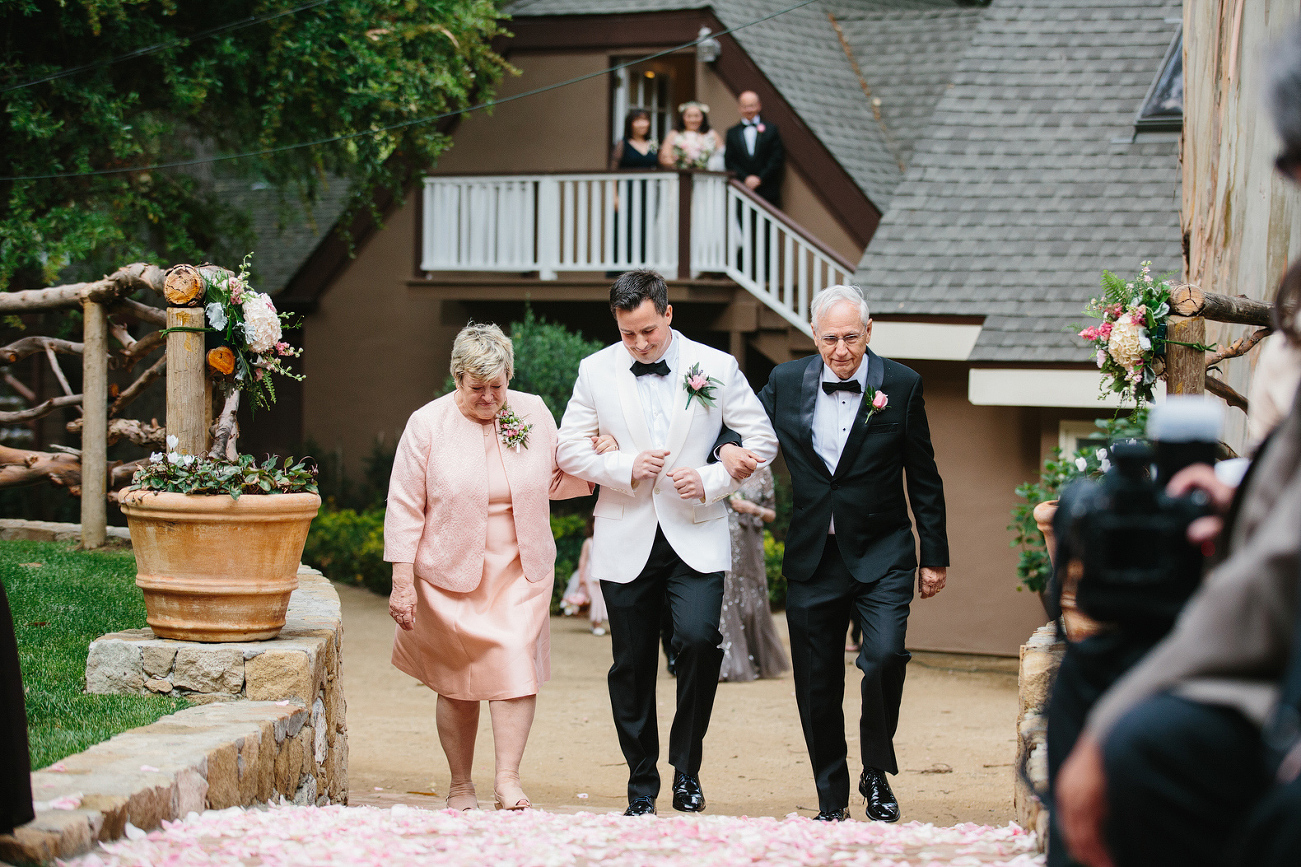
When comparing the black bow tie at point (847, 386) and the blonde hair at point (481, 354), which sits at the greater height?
the blonde hair at point (481, 354)

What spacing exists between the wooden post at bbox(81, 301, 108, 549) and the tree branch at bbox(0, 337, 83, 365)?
10.5 inches

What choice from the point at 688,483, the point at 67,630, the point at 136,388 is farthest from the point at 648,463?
the point at 136,388

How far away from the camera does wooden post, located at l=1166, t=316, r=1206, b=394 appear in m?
5.05

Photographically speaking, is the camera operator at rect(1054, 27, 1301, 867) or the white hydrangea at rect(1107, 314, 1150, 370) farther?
the white hydrangea at rect(1107, 314, 1150, 370)

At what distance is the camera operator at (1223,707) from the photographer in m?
1.90

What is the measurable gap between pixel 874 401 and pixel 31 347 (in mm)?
6096

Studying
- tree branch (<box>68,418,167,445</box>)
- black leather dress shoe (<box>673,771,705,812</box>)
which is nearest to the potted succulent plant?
black leather dress shoe (<box>673,771,705,812</box>)

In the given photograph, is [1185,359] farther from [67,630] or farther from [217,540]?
[67,630]

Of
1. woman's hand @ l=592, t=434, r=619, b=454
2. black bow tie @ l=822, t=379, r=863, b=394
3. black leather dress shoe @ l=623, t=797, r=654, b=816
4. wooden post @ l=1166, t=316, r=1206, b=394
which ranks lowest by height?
black leather dress shoe @ l=623, t=797, r=654, b=816

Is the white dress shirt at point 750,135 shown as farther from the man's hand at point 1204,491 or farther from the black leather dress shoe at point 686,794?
the man's hand at point 1204,491

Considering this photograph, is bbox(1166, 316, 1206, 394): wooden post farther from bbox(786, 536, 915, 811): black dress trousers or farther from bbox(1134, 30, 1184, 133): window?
bbox(1134, 30, 1184, 133): window

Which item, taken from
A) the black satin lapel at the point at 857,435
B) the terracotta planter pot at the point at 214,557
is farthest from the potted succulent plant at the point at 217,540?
the black satin lapel at the point at 857,435

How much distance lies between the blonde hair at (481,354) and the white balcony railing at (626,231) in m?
8.31

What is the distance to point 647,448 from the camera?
537 centimetres
